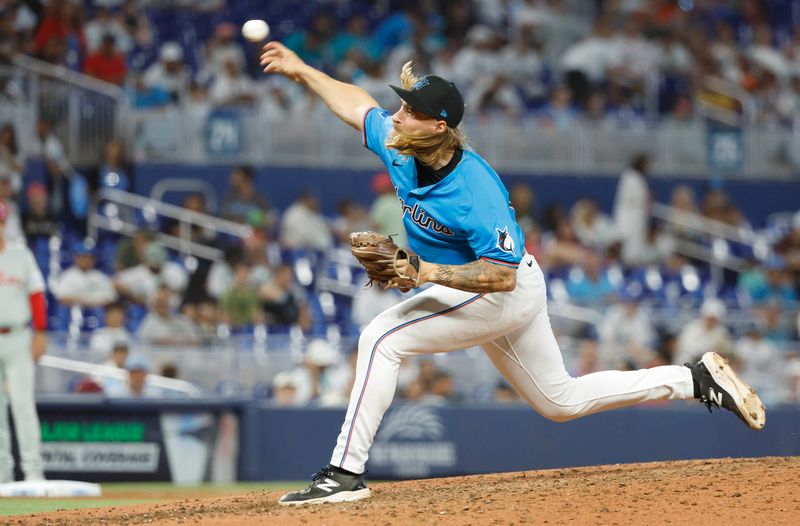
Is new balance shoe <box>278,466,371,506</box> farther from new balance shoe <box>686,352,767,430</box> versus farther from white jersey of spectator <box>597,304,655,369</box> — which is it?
white jersey of spectator <box>597,304,655,369</box>

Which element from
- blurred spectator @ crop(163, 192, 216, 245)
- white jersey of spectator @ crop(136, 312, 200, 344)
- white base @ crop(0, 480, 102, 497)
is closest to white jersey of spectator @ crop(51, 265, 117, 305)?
white jersey of spectator @ crop(136, 312, 200, 344)

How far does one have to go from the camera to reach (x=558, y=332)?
40.2ft

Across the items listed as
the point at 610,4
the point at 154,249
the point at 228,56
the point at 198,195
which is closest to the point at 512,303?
the point at 154,249

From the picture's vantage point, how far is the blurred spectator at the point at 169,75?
49.1ft

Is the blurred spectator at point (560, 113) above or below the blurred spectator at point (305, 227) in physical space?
above

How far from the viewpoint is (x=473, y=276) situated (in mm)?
5555

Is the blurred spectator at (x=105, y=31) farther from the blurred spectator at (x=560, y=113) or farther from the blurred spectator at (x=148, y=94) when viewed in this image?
the blurred spectator at (x=560, y=113)

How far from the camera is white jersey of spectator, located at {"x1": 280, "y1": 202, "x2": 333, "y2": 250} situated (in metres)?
14.0

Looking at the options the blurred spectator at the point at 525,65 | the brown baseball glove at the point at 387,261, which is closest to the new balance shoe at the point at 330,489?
the brown baseball glove at the point at 387,261

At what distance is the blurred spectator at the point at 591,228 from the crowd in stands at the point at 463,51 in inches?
52.0

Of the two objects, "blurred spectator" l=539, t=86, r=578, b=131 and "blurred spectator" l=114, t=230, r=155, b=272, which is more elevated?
"blurred spectator" l=539, t=86, r=578, b=131

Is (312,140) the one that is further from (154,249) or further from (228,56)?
(154,249)

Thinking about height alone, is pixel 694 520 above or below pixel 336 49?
below

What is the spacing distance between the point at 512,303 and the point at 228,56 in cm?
1040
